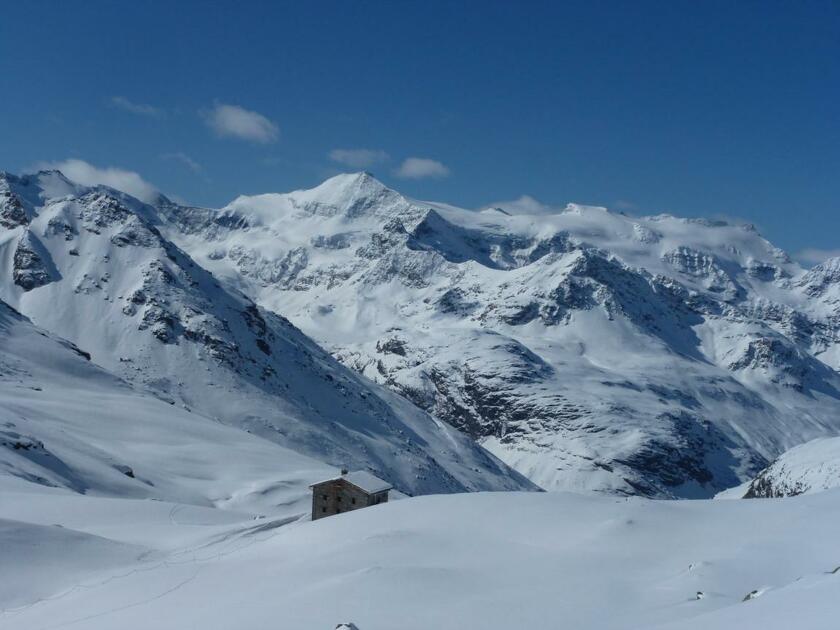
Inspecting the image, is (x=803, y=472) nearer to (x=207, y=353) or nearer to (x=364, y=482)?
(x=364, y=482)

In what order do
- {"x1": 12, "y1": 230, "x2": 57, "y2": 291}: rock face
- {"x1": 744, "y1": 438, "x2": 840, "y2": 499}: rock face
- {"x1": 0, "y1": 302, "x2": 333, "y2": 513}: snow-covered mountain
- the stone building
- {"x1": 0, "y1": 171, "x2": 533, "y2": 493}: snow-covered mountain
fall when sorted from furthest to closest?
{"x1": 12, "y1": 230, "x2": 57, "y2": 291}: rock face → {"x1": 0, "y1": 171, "x2": 533, "y2": 493}: snow-covered mountain → {"x1": 0, "y1": 302, "x2": 333, "y2": 513}: snow-covered mountain → {"x1": 744, "y1": 438, "x2": 840, "y2": 499}: rock face → the stone building

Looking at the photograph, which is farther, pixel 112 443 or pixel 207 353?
pixel 207 353

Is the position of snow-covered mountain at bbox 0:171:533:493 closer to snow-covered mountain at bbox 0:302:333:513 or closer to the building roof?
snow-covered mountain at bbox 0:302:333:513

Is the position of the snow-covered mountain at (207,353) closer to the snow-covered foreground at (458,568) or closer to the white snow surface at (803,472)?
the white snow surface at (803,472)

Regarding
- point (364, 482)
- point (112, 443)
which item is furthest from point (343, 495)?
point (112, 443)

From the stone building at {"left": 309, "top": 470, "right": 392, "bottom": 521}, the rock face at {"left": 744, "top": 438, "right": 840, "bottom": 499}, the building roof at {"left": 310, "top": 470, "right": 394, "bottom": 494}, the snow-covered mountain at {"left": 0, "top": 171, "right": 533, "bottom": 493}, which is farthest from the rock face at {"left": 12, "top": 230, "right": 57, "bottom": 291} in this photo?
the stone building at {"left": 309, "top": 470, "right": 392, "bottom": 521}

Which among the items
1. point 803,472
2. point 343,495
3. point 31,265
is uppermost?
point 31,265

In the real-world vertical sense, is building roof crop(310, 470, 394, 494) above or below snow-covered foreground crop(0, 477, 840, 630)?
above
